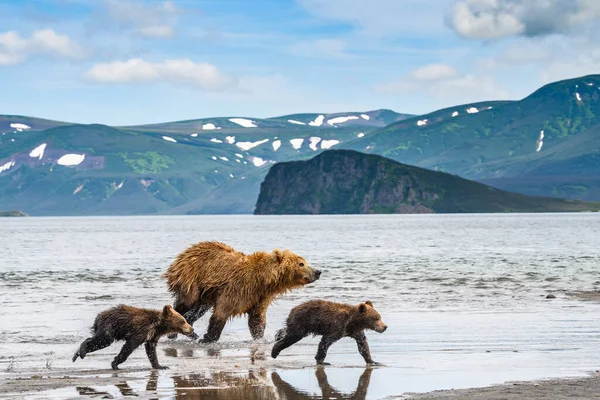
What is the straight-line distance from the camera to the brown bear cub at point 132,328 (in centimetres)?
1742

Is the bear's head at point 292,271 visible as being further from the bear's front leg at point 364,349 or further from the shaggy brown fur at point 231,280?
the bear's front leg at point 364,349

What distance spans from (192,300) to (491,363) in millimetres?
6748

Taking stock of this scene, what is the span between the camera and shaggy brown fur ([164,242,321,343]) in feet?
66.7

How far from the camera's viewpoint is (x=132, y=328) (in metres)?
17.6

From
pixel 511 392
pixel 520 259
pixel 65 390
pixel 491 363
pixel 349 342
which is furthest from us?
pixel 520 259

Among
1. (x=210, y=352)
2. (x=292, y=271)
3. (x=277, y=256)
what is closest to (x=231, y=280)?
(x=277, y=256)

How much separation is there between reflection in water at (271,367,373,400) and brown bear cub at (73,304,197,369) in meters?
2.48

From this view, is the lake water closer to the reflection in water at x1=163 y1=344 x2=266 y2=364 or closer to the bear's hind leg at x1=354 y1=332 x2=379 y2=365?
the reflection in water at x1=163 y1=344 x2=266 y2=364

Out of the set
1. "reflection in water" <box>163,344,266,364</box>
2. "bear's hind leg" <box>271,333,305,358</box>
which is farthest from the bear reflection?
"reflection in water" <box>163,344,266,364</box>

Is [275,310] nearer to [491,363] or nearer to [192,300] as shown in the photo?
[192,300]

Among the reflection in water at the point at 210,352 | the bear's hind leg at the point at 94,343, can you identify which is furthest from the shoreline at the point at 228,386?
the reflection in water at the point at 210,352

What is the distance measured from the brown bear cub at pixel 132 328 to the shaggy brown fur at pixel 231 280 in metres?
2.48

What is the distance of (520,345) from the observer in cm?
2005

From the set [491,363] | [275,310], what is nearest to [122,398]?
[491,363]
